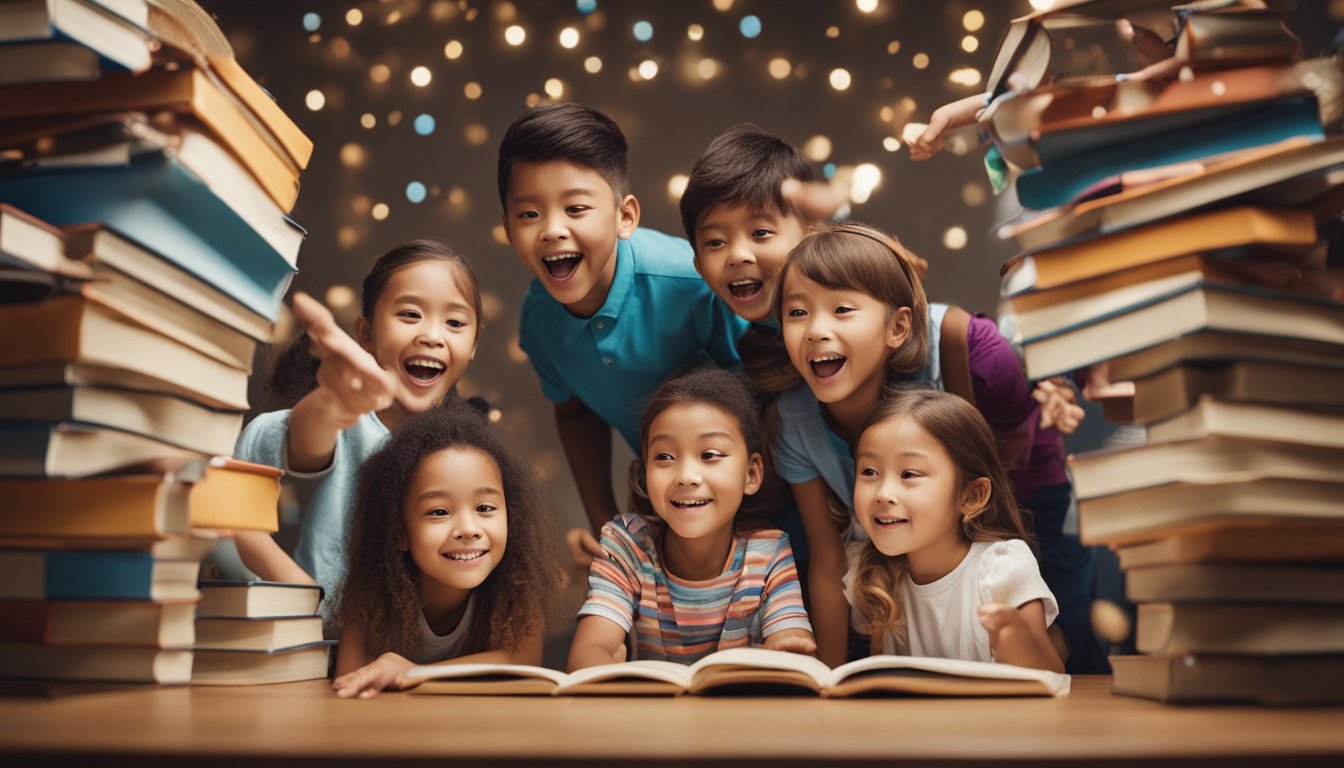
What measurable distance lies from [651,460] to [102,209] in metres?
0.73

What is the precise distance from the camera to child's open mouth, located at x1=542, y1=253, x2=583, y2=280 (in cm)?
155

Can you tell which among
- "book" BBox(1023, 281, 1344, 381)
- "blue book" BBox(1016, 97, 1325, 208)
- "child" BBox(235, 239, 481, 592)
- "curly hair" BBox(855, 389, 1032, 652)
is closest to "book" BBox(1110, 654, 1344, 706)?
"book" BBox(1023, 281, 1344, 381)

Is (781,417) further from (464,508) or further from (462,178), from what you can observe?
(462,178)

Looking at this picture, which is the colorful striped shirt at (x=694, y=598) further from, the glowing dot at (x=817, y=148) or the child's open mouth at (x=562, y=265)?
the glowing dot at (x=817, y=148)

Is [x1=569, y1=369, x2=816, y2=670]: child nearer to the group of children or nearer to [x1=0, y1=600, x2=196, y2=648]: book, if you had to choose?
the group of children

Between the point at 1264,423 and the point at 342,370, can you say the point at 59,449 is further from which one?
the point at 1264,423

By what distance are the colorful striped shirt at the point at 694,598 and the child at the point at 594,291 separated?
0.07m

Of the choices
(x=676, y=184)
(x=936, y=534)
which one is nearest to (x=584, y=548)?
(x=936, y=534)

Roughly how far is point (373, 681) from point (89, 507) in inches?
11.9

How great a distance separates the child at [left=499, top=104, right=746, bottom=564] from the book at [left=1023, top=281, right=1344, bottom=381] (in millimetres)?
774

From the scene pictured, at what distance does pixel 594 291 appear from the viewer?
63.7 inches

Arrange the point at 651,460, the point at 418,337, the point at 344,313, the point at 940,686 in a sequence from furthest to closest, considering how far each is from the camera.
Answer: the point at 344,313 < the point at 418,337 < the point at 651,460 < the point at 940,686

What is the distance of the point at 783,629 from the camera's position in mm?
1324

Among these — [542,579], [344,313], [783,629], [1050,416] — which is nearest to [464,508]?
[542,579]
